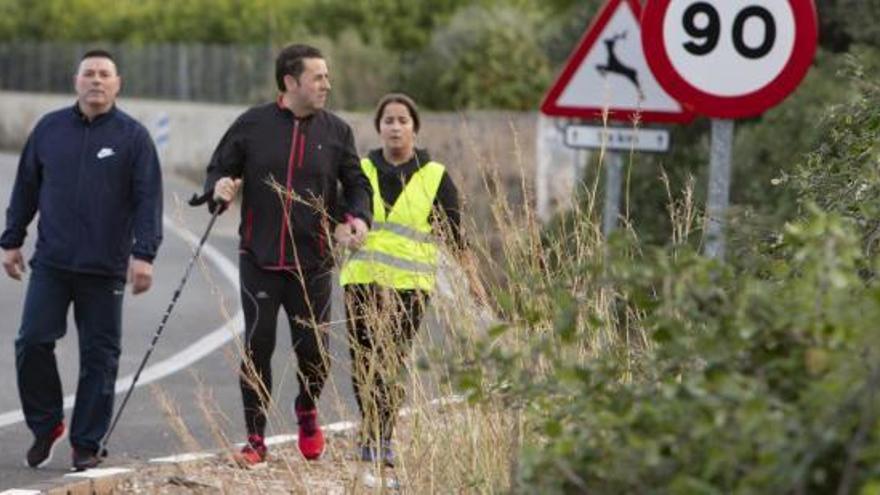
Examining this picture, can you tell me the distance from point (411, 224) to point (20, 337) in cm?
165

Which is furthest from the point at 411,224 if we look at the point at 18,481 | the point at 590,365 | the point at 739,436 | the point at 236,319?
the point at 236,319

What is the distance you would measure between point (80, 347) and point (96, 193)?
629 millimetres

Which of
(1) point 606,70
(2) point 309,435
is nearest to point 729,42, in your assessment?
(2) point 309,435

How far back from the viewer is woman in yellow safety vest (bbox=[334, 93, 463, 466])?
9.29 meters

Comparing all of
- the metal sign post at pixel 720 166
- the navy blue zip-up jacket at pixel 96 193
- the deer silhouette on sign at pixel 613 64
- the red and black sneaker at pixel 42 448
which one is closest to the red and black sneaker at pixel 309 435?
the navy blue zip-up jacket at pixel 96 193

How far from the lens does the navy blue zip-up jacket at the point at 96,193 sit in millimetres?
10125

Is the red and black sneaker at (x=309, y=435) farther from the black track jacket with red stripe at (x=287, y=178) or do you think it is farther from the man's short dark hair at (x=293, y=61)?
the man's short dark hair at (x=293, y=61)

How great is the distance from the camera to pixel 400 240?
34.2ft

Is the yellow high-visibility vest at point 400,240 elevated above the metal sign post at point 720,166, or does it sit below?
below

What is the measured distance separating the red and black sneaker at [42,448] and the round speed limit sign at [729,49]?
9.66 feet

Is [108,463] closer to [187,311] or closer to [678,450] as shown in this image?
[678,450]

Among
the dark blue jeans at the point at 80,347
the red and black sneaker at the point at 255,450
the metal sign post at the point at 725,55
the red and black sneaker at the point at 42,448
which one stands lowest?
the red and black sneaker at the point at 42,448

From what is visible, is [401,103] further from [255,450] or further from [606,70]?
[255,450]

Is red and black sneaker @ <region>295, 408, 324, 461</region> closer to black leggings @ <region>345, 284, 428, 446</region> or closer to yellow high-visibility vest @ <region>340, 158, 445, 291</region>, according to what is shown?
yellow high-visibility vest @ <region>340, 158, 445, 291</region>
